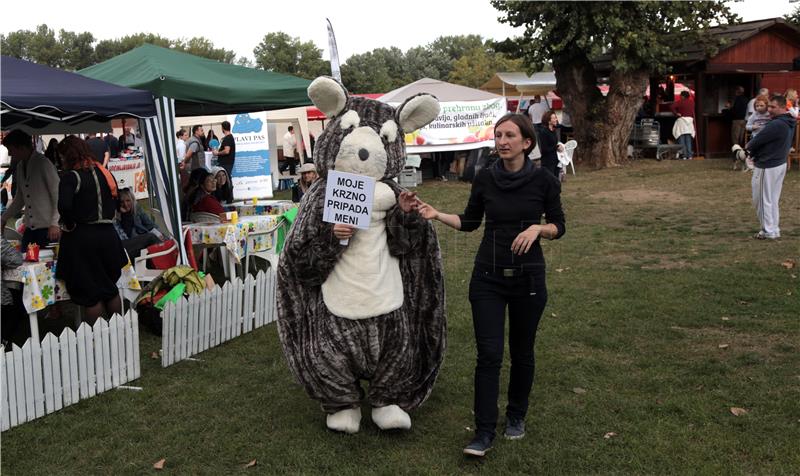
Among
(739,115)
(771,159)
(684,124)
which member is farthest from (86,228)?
(739,115)

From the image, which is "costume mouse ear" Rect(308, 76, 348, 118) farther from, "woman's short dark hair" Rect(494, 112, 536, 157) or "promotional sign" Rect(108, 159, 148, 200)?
"promotional sign" Rect(108, 159, 148, 200)

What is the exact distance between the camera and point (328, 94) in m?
4.88

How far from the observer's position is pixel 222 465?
464 centimetres

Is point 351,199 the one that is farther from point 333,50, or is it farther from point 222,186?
point 222,186

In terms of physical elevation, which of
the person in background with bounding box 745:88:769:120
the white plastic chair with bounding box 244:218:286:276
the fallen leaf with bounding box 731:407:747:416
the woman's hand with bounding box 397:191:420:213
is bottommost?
the fallen leaf with bounding box 731:407:747:416

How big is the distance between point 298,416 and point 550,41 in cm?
1781

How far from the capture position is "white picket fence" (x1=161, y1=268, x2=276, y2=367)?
6.47 m

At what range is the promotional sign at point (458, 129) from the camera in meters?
20.6

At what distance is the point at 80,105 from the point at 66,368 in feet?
7.42

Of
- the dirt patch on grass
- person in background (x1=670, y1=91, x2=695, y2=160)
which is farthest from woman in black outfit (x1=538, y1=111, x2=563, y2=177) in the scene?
person in background (x1=670, y1=91, x2=695, y2=160)

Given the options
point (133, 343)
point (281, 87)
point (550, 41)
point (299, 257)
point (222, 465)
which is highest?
point (550, 41)

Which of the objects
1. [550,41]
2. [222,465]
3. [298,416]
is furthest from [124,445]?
[550,41]

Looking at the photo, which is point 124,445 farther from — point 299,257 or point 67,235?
point 67,235

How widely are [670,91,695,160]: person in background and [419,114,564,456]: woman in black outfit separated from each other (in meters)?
20.0
